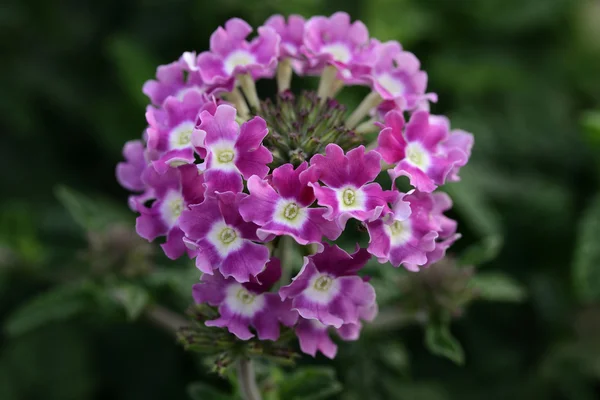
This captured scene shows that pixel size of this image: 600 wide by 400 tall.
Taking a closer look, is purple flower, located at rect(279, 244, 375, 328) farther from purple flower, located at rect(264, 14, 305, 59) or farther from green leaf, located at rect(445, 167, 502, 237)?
green leaf, located at rect(445, 167, 502, 237)

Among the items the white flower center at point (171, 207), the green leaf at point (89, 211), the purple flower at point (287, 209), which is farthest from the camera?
the green leaf at point (89, 211)

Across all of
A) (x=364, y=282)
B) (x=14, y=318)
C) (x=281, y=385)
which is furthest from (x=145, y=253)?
(x=364, y=282)

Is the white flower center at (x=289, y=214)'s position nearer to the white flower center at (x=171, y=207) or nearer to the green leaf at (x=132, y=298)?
the white flower center at (x=171, y=207)

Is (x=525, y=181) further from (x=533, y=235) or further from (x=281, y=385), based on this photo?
(x=281, y=385)

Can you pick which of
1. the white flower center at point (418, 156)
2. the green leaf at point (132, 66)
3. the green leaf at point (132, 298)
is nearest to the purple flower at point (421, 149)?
the white flower center at point (418, 156)

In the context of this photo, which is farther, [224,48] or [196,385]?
[196,385]

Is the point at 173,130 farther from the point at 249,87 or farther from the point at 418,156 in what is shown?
the point at 418,156

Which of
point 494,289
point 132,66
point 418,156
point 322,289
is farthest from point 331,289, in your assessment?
point 132,66

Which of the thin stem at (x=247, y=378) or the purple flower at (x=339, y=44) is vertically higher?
the purple flower at (x=339, y=44)
